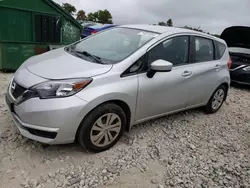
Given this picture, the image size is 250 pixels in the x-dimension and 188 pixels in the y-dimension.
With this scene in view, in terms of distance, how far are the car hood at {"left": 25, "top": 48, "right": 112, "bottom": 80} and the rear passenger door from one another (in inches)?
62.3

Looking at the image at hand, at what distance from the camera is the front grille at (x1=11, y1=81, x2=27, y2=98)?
8.71 feet

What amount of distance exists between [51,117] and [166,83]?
1.59m

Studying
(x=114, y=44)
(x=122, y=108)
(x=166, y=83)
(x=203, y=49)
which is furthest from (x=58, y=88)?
(x=203, y=49)

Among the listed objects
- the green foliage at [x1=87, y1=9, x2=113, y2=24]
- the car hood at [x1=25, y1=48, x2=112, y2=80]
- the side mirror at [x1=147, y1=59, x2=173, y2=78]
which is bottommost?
the green foliage at [x1=87, y1=9, x2=113, y2=24]

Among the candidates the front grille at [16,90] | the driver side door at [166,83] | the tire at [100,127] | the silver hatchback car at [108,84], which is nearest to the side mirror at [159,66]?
the silver hatchback car at [108,84]

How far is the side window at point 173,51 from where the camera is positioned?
3.25m

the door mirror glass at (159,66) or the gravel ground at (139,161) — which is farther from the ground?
the door mirror glass at (159,66)

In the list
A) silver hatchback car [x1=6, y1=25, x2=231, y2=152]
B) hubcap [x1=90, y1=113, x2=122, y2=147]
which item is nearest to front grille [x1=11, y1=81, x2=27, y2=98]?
silver hatchback car [x1=6, y1=25, x2=231, y2=152]

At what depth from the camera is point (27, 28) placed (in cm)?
598

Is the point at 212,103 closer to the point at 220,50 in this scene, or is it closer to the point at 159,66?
the point at 220,50

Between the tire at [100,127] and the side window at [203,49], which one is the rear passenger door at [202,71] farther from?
the tire at [100,127]

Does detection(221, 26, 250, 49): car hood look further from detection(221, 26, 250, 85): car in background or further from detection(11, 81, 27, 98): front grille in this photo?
detection(11, 81, 27, 98): front grille

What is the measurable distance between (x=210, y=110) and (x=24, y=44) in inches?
181

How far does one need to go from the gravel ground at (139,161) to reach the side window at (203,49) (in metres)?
1.17
